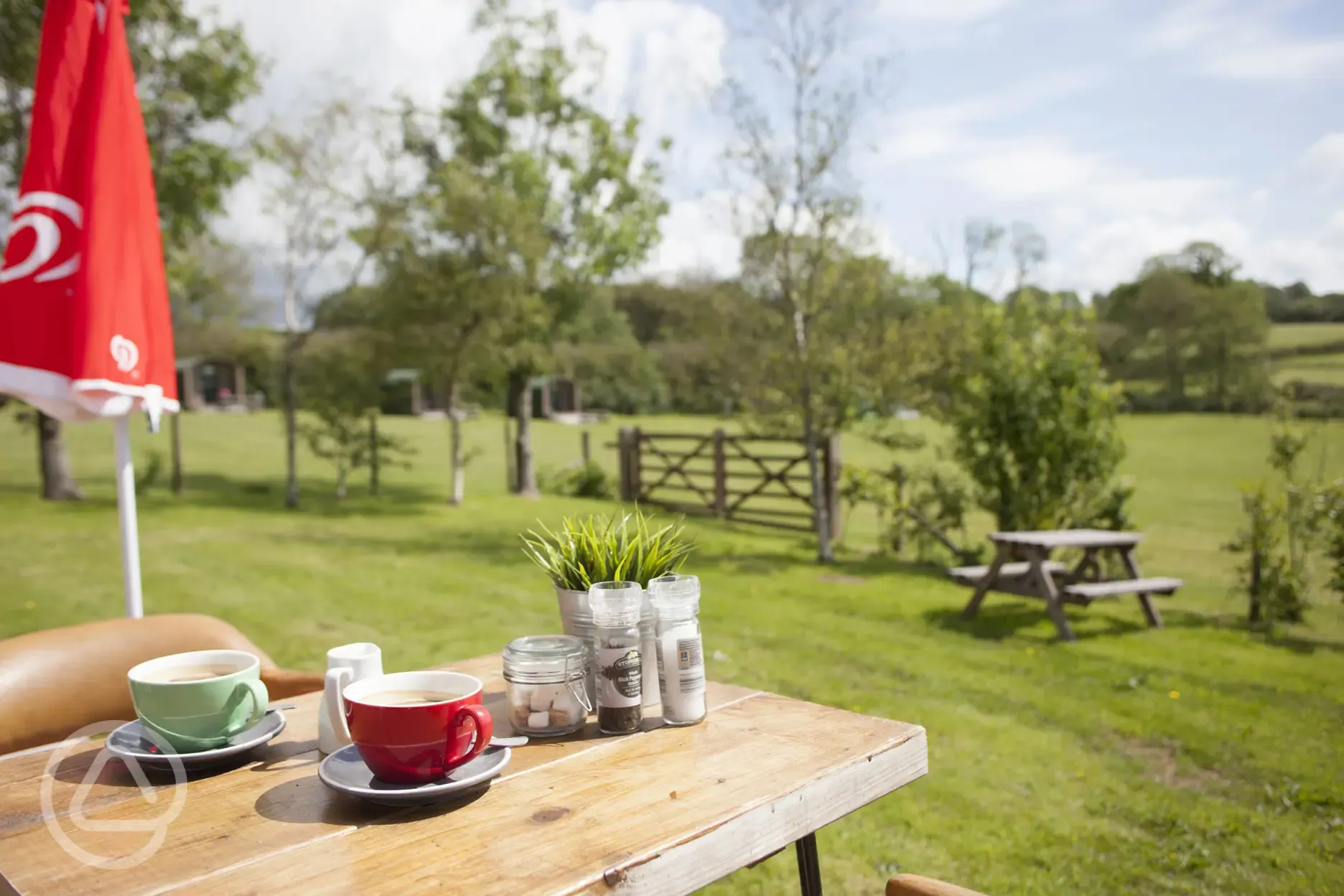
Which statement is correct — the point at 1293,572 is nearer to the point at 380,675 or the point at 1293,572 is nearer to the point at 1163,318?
the point at 380,675

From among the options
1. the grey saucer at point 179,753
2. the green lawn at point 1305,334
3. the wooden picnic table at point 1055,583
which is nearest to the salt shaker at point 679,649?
the grey saucer at point 179,753

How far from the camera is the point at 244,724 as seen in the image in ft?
5.47

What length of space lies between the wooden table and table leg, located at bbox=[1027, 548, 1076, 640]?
524 centimetres

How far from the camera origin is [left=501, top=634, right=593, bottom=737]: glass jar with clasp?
5.75 feet

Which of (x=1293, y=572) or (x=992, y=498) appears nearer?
(x=1293, y=572)

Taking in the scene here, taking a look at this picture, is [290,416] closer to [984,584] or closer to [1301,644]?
[984,584]

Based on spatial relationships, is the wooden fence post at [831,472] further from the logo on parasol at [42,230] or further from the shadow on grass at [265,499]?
the logo on parasol at [42,230]

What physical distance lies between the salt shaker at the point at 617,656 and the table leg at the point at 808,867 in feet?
2.14

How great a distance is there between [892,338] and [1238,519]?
7.41m

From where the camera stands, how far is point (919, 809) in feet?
12.2

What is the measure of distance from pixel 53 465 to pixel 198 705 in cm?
1508

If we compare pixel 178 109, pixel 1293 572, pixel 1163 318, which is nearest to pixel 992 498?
pixel 1293 572

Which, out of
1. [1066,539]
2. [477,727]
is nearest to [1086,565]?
[1066,539]

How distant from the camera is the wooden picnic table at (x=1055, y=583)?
21.5ft
